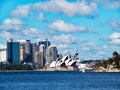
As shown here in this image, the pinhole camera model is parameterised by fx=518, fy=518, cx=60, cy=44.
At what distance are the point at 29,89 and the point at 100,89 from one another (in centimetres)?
1068

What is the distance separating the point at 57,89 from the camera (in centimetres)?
7844

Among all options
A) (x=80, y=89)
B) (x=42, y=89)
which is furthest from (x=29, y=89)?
(x=80, y=89)

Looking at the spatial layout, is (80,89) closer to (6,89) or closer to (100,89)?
(100,89)

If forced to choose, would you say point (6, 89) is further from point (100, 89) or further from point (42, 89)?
point (100, 89)

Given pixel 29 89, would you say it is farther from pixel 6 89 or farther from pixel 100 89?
pixel 100 89

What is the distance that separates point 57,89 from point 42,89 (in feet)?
7.64

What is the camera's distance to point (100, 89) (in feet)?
253

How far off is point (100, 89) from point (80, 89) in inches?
117

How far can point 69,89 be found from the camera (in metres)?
77.6

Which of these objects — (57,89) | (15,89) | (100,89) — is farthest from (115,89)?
(15,89)

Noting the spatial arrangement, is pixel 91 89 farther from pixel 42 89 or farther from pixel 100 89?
pixel 42 89

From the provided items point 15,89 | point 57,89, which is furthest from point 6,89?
point 57,89

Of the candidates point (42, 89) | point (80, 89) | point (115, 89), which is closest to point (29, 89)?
point (42, 89)

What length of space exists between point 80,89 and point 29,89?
7734mm
